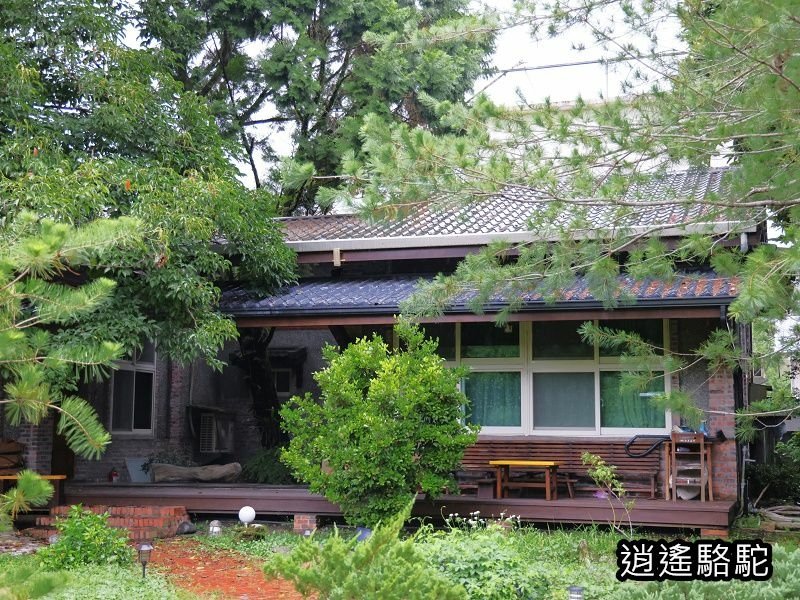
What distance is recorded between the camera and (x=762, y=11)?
5930 mm

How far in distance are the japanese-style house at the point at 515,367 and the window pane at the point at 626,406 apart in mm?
14

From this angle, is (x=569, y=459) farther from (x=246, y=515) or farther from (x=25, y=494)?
(x=25, y=494)

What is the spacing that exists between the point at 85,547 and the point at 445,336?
5275 millimetres

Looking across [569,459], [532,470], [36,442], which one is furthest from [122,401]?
[569,459]

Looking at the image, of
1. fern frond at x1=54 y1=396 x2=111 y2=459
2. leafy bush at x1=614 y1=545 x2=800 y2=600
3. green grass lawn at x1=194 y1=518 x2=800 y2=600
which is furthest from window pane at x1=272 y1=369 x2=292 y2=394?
fern frond at x1=54 y1=396 x2=111 y2=459

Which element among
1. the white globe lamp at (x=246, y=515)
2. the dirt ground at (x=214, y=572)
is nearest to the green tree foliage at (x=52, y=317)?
the dirt ground at (x=214, y=572)

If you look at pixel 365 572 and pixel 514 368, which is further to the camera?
pixel 514 368

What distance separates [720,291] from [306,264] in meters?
5.90

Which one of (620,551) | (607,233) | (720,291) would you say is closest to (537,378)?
(720,291)

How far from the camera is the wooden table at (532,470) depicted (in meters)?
10.2

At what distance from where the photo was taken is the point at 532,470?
10906 mm

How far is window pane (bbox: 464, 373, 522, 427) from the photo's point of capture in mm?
11406

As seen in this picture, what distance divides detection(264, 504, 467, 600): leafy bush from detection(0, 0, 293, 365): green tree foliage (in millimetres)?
5301

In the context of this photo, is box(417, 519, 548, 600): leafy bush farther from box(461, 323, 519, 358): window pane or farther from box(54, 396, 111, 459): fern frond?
box(461, 323, 519, 358): window pane
